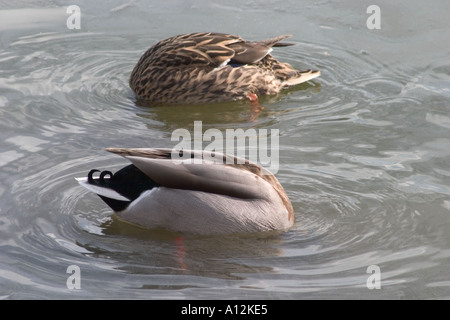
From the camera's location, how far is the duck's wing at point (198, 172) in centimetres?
573

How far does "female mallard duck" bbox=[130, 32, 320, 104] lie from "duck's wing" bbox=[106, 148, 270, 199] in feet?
9.62

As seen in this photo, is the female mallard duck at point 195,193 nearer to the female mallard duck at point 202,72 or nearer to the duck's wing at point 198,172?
the duck's wing at point 198,172

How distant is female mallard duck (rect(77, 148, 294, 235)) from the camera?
5.77 metres

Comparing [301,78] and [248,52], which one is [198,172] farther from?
[301,78]

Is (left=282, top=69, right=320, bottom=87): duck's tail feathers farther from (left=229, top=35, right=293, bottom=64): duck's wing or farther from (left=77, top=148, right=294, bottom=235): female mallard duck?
(left=77, top=148, right=294, bottom=235): female mallard duck

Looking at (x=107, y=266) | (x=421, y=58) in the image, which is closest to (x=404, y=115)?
(x=421, y=58)

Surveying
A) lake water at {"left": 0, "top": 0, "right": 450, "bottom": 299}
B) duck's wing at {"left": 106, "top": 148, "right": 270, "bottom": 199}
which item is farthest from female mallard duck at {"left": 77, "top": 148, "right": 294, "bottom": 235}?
lake water at {"left": 0, "top": 0, "right": 450, "bottom": 299}

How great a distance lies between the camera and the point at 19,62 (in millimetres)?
9289

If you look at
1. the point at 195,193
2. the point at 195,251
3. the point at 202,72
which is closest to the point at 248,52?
the point at 202,72

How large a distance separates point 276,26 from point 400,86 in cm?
208

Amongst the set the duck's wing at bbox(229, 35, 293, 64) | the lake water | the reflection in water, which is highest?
the duck's wing at bbox(229, 35, 293, 64)

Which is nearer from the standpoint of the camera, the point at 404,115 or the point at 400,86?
the point at 404,115

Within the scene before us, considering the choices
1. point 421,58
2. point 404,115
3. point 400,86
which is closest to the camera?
point 404,115
